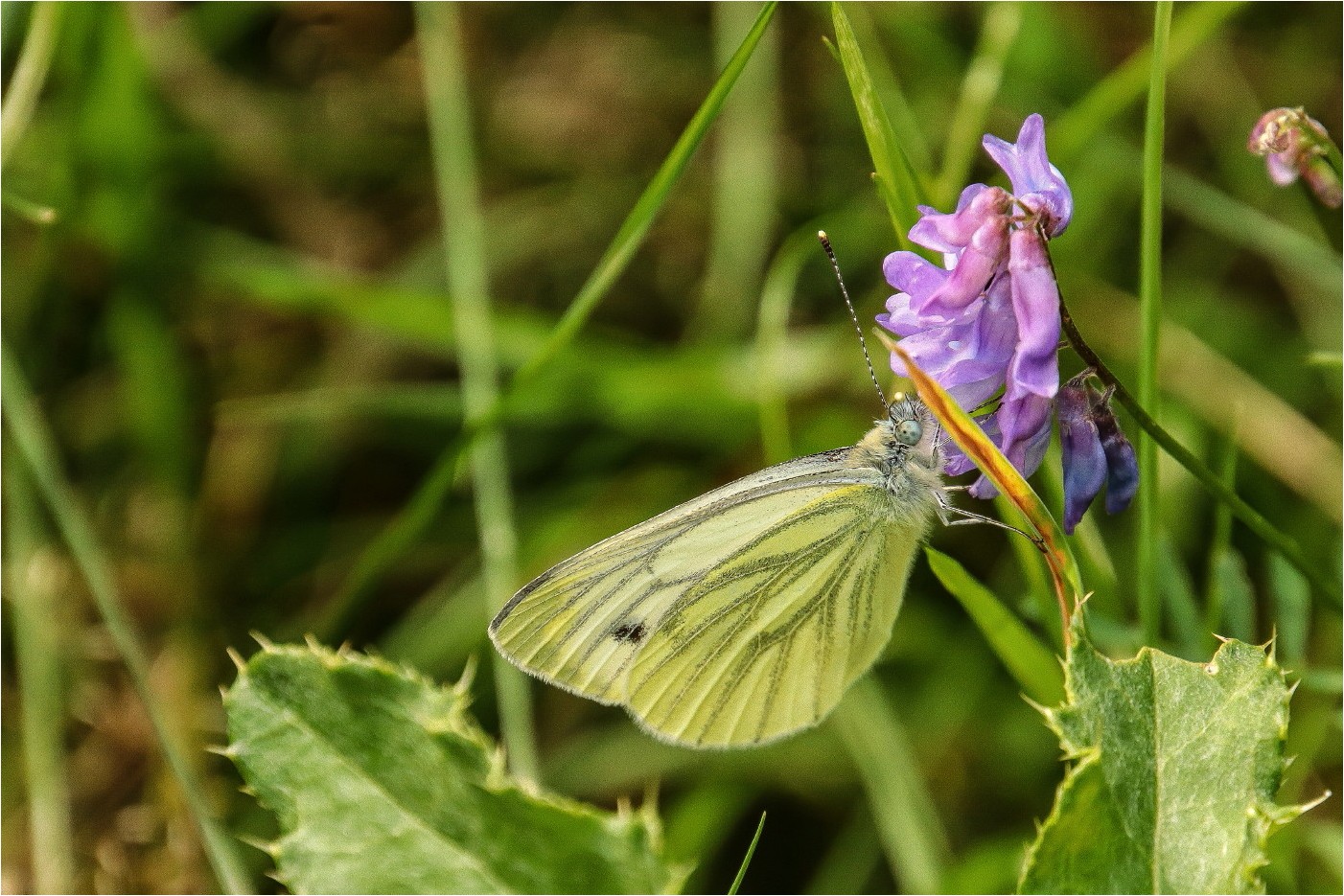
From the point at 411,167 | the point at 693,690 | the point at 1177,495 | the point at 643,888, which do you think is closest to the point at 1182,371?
the point at 1177,495

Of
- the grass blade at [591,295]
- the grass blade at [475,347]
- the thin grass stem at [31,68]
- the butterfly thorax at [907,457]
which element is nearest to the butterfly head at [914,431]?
the butterfly thorax at [907,457]

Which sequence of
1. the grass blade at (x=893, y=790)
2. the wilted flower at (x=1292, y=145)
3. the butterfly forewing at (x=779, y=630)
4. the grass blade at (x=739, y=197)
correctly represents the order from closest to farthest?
the wilted flower at (x=1292, y=145) → the butterfly forewing at (x=779, y=630) → the grass blade at (x=893, y=790) → the grass blade at (x=739, y=197)

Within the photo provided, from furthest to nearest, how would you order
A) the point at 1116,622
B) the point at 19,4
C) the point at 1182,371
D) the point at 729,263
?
the point at 729,263, the point at 1182,371, the point at 19,4, the point at 1116,622

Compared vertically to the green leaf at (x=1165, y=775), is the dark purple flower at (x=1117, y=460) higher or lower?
higher

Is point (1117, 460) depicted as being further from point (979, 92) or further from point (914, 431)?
point (979, 92)

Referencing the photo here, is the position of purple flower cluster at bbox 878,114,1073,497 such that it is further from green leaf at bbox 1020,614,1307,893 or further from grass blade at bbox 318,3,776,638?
grass blade at bbox 318,3,776,638

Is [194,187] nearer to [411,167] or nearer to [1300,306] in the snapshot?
[411,167]

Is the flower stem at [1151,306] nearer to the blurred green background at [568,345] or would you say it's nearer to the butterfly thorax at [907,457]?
the butterfly thorax at [907,457]
